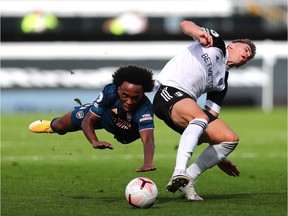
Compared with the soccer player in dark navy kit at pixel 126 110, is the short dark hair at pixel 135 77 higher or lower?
higher

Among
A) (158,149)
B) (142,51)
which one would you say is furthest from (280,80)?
(158,149)

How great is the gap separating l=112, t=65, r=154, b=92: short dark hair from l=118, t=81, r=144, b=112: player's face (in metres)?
0.05

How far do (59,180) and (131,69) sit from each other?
120 inches

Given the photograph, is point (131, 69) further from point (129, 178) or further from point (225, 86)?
point (129, 178)

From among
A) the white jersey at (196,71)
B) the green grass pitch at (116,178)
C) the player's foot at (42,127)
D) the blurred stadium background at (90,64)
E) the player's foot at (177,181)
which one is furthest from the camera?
the blurred stadium background at (90,64)

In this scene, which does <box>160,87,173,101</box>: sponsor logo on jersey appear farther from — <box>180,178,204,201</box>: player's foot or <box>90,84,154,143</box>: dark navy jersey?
<box>180,178,204,201</box>: player's foot

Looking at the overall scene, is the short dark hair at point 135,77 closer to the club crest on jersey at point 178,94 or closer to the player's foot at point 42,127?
the club crest on jersey at point 178,94

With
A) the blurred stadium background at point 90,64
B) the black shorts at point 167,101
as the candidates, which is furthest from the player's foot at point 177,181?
the blurred stadium background at point 90,64

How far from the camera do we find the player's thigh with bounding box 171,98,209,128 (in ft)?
33.2

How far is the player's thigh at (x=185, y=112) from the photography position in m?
10.1

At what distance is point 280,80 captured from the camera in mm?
31734

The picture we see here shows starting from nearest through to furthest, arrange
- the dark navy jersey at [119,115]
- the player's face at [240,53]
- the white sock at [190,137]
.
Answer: the white sock at [190,137], the dark navy jersey at [119,115], the player's face at [240,53]

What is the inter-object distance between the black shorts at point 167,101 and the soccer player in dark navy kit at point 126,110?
0.12 metres

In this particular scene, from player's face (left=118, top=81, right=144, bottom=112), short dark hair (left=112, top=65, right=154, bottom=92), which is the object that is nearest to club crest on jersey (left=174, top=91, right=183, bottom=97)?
short dark hair (left=112, top=65, right=154, bottom=92)
